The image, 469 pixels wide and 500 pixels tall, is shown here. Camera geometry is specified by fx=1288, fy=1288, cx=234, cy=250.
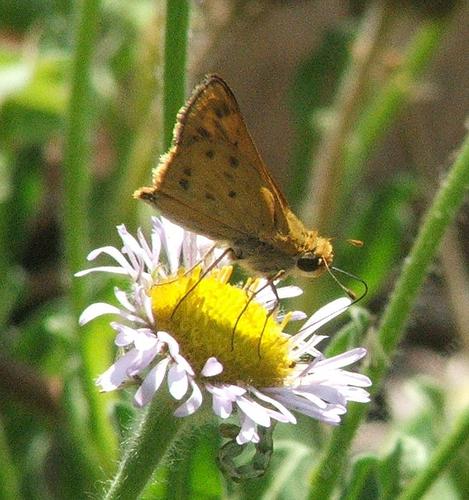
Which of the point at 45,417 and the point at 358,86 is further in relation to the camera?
the point at 358,86

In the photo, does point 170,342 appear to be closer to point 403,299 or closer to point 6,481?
point 403,299

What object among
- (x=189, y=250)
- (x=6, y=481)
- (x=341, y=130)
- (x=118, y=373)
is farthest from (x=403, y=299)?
(x=341, y=130)

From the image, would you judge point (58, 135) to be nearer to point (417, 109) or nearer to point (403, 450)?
point (417, 109)

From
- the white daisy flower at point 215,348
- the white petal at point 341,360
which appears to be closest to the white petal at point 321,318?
Result: the white daisy flower at point 215,348

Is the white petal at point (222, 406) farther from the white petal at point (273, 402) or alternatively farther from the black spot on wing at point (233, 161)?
the black spot on wing at point (233, 161)

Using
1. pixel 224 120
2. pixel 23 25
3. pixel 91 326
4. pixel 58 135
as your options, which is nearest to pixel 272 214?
pixel 224 120
